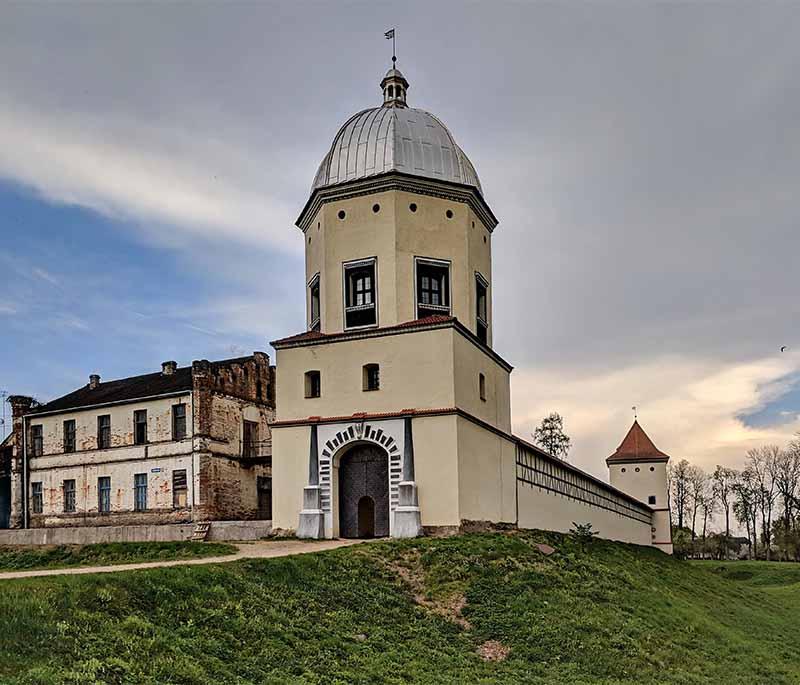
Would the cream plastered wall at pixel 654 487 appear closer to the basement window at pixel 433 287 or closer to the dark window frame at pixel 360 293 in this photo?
the basement window at pixel 433 287

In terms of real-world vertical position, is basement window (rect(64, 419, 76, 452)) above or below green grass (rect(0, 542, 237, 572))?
above

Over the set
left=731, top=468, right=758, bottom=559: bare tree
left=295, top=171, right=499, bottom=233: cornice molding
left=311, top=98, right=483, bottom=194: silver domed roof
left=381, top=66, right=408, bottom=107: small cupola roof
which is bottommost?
left=731, top=468, right=758, bottom=559: bare tree

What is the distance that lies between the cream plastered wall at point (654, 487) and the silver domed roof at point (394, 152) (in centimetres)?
4015

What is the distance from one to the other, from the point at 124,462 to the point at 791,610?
91.2ft

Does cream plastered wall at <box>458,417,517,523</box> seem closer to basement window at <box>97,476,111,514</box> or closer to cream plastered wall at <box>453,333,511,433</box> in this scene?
cream plastered wall at <box>453,333,511,433</box>

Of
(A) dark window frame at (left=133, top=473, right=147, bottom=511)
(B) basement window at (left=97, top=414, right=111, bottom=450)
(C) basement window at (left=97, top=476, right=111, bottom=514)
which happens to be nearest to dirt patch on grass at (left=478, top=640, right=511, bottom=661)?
(A) dark window frame at (left=133, top=473, right=147, bottom=511)

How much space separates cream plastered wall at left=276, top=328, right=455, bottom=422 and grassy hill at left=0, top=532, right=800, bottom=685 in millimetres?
4660

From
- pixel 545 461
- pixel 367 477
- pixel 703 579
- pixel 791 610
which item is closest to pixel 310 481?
pixel 367 477

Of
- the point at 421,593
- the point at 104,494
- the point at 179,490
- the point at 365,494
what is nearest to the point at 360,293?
the point at 365,494

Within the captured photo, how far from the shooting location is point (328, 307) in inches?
1118

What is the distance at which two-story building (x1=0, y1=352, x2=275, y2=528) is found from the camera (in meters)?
38.5

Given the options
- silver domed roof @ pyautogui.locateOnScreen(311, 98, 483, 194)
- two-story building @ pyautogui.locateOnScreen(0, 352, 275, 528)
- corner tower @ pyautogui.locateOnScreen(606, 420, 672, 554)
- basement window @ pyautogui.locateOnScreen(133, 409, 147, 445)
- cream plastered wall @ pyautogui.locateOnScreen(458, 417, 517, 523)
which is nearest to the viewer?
cream plastered wall @ pyautogui.locateOnScreen(458, 417, 517, 523)

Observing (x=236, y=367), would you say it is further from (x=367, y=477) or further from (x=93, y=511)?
(x=367, y=477)

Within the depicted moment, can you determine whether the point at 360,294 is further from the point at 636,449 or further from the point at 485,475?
the point at 636,449
